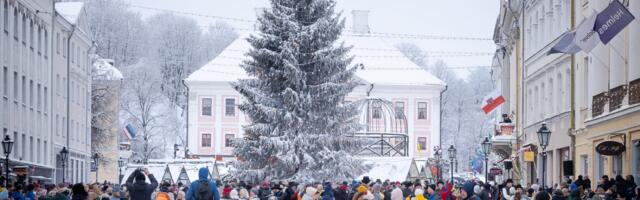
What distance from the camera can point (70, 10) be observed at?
67.8m

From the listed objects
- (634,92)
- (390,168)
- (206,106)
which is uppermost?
(206,106)

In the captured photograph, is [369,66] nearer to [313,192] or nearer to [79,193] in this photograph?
[313,192]

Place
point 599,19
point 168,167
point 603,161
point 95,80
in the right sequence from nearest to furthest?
point 599,19 → point 603,161 → point 168,167 → point 95,80

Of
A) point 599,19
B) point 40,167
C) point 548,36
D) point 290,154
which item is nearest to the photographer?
point 599,19

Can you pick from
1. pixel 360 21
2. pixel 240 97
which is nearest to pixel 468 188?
pixel 240 97

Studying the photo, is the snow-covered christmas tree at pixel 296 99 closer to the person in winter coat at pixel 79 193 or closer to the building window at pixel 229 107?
the person in winter coat at pixel 79 193

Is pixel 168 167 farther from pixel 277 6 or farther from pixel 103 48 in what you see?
pixel 103 48

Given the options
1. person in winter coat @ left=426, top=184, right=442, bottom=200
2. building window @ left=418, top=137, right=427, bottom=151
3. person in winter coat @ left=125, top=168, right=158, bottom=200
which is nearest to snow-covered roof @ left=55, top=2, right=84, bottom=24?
person in winter coat @ left=426, top=184, right=442, bottom=200

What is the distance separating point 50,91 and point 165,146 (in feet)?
175

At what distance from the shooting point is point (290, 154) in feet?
162

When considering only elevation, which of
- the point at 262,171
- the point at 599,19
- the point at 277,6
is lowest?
the point at 262,171

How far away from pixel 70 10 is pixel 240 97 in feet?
116

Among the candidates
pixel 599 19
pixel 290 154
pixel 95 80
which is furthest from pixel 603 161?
pixel 95 80

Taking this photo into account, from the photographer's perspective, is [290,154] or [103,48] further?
[103,48]
